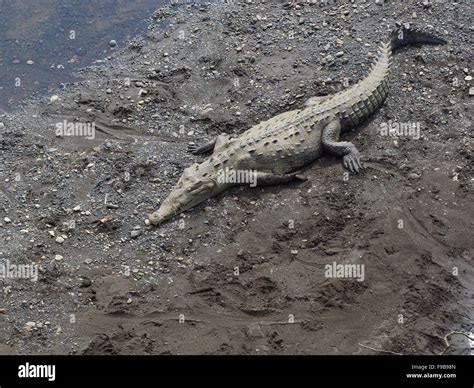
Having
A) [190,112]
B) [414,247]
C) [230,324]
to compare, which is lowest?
[230,324]

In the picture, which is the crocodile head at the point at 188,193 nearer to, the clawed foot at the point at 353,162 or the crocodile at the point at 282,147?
the crocodile at the point at 282,147

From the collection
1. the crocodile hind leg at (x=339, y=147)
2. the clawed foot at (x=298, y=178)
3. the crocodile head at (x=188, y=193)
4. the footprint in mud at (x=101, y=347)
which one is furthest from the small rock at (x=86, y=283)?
the crocodile hind leg at (x=339, y=147)

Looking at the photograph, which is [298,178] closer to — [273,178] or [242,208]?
[273,178]

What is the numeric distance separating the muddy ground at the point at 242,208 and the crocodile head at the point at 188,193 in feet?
0.57

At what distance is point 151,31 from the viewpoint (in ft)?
47.9

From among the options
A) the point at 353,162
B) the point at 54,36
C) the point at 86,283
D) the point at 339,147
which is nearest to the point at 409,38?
the point at 339,147

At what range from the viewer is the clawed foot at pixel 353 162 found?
10859 millimetres

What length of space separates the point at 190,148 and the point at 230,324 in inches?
153

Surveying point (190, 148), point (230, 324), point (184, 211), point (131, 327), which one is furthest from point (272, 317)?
point (190, 148)

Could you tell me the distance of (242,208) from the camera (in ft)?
34.2

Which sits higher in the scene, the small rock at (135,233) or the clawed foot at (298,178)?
the clawed foot at (298,178)

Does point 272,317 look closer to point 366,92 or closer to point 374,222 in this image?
point 374,222

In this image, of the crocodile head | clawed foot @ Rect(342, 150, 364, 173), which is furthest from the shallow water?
clawed foot @ Rect(342, 150, 364, 173)

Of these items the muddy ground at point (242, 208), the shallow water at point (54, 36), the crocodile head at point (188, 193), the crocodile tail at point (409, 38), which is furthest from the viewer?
the shallow water at point (54, 36)
